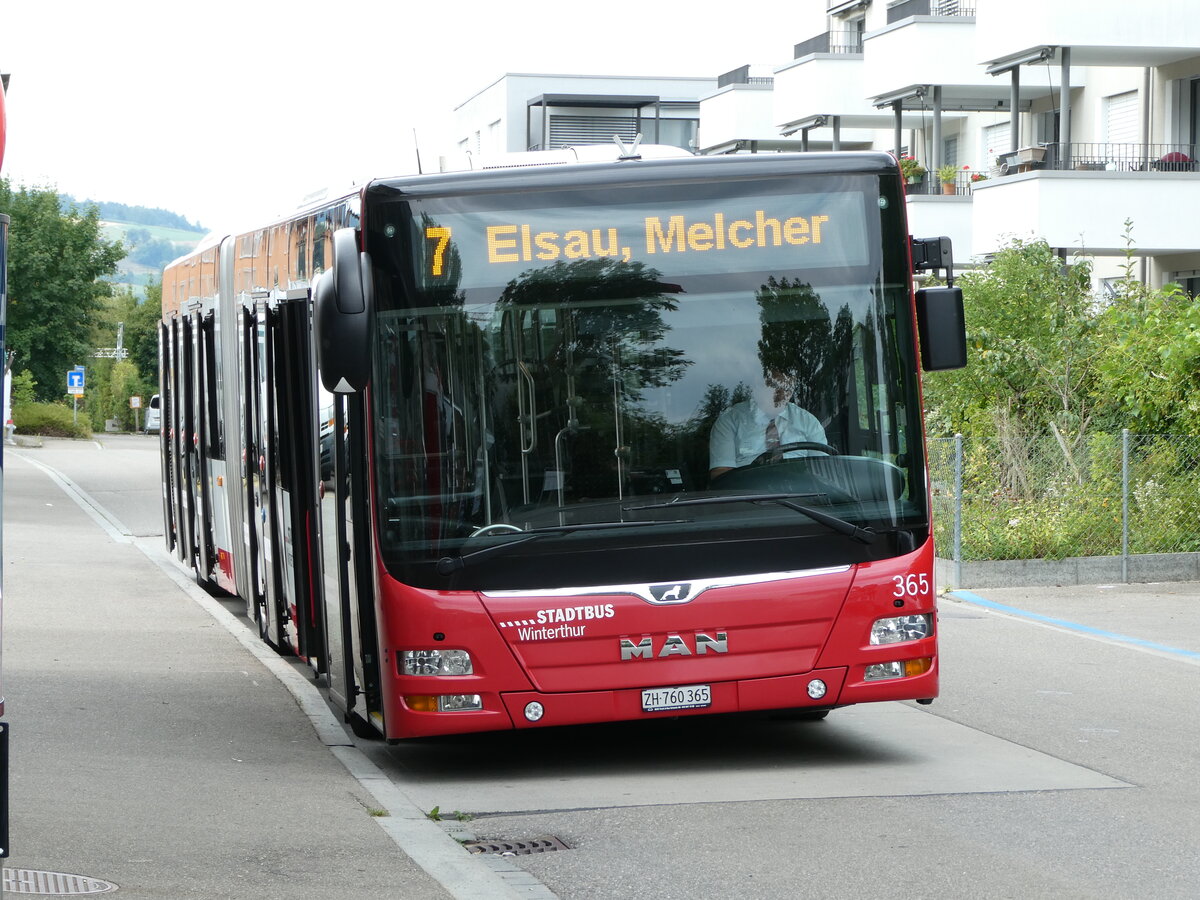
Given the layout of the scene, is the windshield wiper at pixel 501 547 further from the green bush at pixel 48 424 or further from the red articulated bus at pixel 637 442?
the green bush at pixel 48 424

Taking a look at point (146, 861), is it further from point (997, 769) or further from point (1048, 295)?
point (1048, 295)

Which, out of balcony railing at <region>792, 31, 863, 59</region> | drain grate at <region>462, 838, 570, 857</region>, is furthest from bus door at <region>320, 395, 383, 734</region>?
balcony railing at <region>792, 31, 863, 59</region>

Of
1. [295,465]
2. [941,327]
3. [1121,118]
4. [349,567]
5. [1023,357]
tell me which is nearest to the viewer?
[941,327]

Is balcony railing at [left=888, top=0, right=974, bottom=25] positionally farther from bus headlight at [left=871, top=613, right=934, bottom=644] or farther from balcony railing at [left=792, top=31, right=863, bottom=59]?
bus headlight at [left=871, top=613, right=934, bottom=644]

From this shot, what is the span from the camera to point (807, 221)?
8.47 meters

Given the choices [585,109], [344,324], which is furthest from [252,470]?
[585,109]

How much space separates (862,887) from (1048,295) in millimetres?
17542

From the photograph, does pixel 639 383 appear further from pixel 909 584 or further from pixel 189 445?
pixel 189 445

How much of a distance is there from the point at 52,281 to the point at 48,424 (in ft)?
109

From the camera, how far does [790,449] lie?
831 cm

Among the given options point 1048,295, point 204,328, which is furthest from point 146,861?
point 1048,295

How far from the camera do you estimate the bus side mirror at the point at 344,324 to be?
782 cm

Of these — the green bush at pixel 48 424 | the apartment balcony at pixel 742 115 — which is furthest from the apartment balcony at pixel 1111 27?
the green bush at pixel 48 424

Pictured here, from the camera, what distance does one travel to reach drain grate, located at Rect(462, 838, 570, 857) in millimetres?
6969
